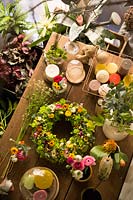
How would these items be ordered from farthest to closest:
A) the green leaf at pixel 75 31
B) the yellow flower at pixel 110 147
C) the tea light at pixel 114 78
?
the green leaf at pixel 75 31 → the tea light at pixel 114 78 → the yellow flower at pixel 110 147

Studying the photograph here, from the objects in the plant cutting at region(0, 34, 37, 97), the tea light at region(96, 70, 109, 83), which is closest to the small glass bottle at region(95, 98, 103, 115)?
the tea light at region(96, 70, 109, 83)

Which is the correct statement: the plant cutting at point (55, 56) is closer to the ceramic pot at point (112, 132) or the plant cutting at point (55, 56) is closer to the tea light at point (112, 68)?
the tea light at point (112, 68)

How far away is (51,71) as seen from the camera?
253 cm

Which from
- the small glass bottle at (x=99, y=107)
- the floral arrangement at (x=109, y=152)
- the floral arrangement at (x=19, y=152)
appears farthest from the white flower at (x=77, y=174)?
the small glass bottle at (x=99, y=107)

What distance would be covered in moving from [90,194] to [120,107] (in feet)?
1.75

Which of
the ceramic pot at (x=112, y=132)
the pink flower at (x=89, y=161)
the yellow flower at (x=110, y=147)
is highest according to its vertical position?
the ceramic pot at (x=112, y=132)

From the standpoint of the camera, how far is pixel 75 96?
2.49m

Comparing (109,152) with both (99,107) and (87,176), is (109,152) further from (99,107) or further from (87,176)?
(99,107)

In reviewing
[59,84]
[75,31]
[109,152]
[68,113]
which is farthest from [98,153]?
[75,31]

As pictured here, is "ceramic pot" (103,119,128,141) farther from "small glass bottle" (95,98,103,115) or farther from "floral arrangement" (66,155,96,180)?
"floral arrangement" (66,155,96,180)

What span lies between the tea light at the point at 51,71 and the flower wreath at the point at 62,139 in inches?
8.5

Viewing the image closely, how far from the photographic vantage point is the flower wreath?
2203 millimetres

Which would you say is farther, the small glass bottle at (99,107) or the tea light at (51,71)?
the tea light at (51,71)

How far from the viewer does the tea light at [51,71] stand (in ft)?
8.22
